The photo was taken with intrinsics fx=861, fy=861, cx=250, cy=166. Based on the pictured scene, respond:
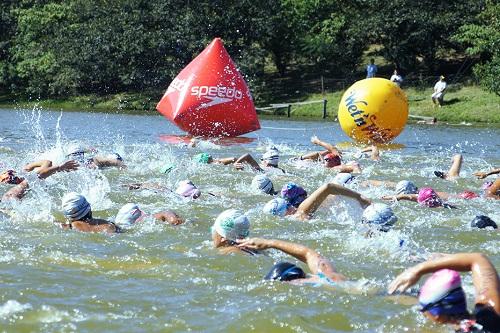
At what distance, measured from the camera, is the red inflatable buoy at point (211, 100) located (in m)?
20.7

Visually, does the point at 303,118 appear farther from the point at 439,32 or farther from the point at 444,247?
the point at 444,247

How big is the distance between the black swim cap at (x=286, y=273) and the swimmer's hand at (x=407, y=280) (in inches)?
35.8

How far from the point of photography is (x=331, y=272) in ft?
23.4

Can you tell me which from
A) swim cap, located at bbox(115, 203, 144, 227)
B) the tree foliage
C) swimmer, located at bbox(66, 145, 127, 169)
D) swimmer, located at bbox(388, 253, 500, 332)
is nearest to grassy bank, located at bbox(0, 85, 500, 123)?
the tree foliage

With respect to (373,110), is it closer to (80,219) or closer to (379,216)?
(379,216)

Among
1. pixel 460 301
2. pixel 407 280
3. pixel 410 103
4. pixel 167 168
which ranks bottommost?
pixel 410 103

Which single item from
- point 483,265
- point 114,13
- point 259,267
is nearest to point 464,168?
point 259,267

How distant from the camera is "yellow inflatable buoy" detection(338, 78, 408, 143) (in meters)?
18.5

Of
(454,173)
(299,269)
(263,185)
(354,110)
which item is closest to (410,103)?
(354,110)

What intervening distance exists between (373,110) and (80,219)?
32.9 feet

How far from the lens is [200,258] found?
8555 millimetres

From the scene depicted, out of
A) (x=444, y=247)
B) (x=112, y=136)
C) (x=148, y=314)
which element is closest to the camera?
(x=148, y=314)

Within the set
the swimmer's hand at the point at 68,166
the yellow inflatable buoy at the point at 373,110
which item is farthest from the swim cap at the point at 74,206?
the yellow inflatable buoy at the point at 373,110

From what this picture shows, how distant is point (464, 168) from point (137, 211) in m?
9.19
